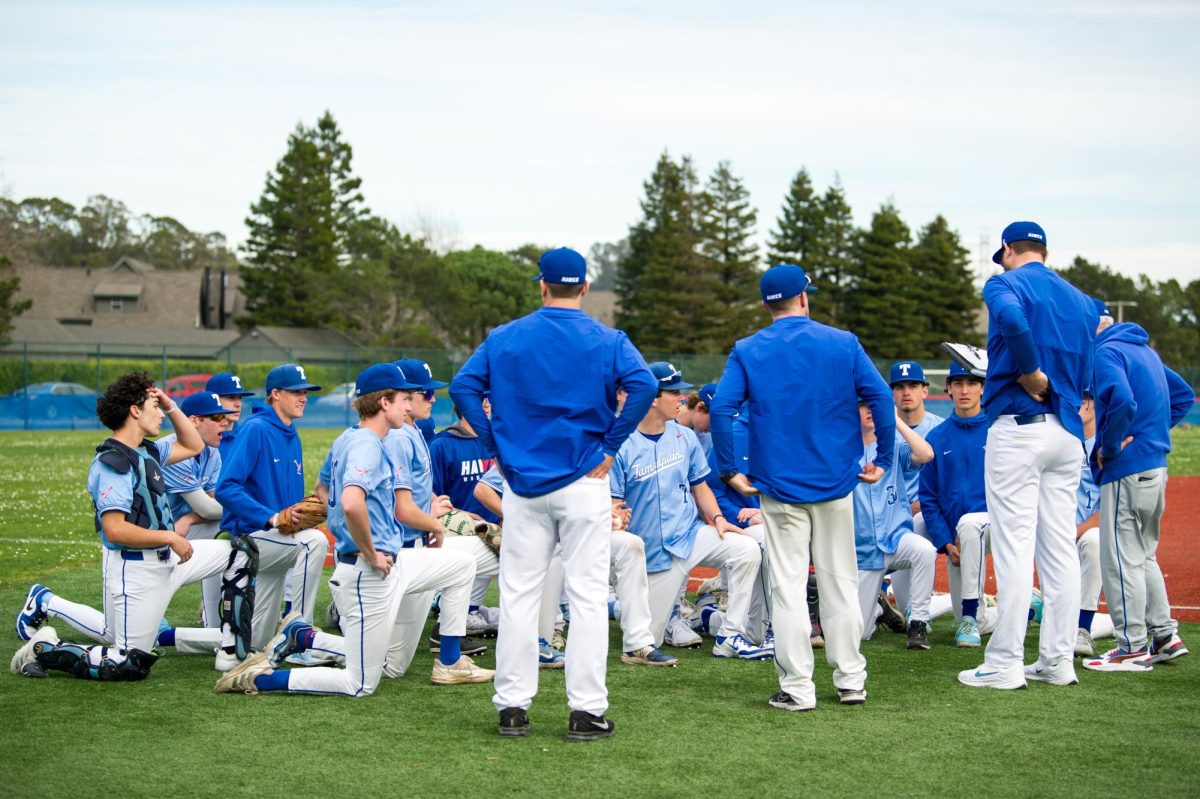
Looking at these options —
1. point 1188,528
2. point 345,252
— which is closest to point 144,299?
point 345,252

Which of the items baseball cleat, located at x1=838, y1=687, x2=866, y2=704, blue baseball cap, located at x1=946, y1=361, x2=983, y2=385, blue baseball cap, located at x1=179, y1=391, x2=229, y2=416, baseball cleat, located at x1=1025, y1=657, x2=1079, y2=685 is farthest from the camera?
blue baseball cap, located at x1=179, y1=391, x2=229, y2=416

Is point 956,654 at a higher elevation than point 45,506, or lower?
higher

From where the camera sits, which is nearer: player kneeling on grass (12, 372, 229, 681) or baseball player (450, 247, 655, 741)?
baseball player (450, 247, 655, 741)

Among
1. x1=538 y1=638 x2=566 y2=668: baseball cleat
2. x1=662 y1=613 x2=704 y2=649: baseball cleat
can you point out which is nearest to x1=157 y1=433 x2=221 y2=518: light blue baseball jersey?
x1=538 y1=638 x2=566 y2=668: baseball cleat

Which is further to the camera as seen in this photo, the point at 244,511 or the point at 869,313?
the point at 869,313

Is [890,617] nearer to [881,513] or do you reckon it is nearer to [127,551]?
[881,513]

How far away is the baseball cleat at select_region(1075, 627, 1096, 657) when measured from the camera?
23.5 ft

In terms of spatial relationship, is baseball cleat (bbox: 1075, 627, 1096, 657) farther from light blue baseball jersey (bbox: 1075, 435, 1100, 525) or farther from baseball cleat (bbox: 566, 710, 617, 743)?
baseball cleat (bbox: 566, 710, 617, 743)

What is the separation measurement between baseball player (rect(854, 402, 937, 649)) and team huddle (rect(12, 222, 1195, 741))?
0.8 inches

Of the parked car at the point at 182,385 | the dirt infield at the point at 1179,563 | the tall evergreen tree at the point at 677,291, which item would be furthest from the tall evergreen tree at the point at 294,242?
the dirt infield at the point at 1179,563

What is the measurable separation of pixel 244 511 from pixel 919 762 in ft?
13.3

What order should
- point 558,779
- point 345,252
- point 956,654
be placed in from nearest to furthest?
point 558,779 → point 956,654 → point 345,252

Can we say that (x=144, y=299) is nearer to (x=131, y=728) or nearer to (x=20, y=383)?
(x=20, y=383)

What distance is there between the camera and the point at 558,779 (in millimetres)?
4637
